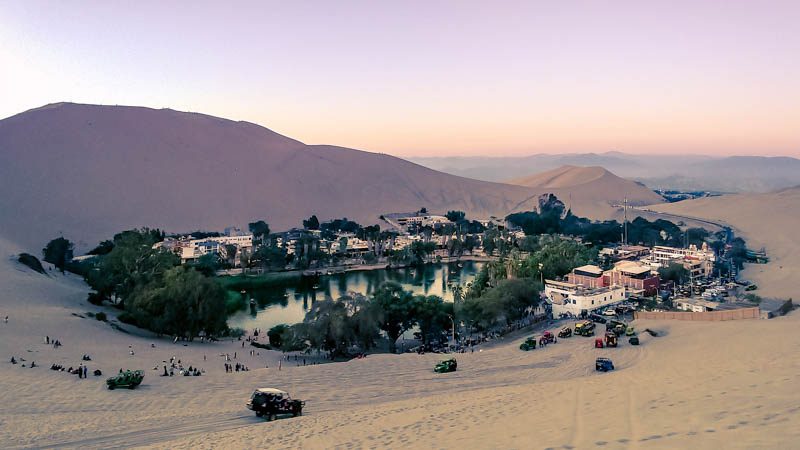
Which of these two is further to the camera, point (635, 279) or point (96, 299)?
point (635, 279)

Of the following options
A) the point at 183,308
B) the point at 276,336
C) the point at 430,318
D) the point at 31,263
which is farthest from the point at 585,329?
the point at 31,263

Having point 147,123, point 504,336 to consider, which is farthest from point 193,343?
point 147,123

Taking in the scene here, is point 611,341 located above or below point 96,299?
above

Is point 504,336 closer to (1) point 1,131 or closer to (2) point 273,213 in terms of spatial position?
(2) point 273,213

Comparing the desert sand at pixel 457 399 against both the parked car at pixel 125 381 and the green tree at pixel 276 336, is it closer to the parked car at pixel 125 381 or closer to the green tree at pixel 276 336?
the parked car at pixel 125 381

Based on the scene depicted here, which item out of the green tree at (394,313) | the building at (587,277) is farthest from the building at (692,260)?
the green tree at (394,313)

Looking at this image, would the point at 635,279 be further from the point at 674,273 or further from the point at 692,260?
the point at 692,260

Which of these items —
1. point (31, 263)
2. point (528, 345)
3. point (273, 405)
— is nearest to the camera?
point (273, 405)

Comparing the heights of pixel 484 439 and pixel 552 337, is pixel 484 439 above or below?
above
